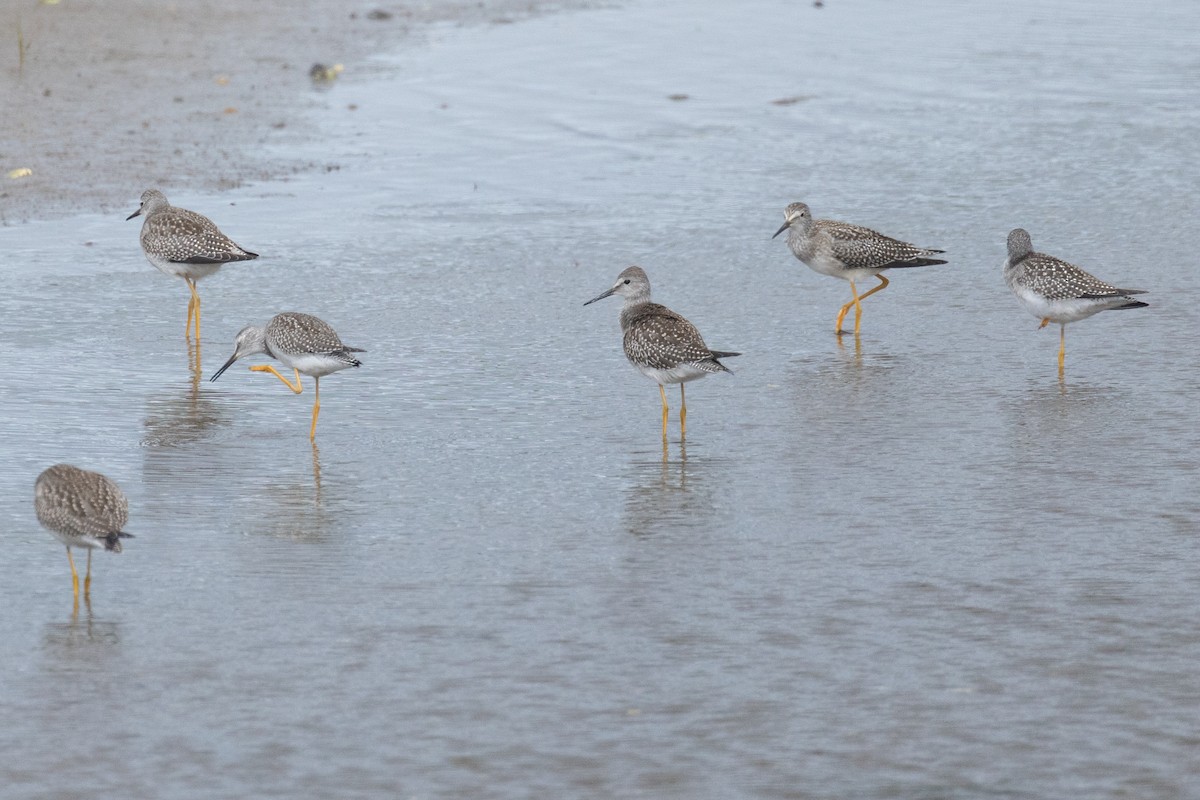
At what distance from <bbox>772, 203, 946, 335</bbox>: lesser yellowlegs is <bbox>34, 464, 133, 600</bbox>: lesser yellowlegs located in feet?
21.7

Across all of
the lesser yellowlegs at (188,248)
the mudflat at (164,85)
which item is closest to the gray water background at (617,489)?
the lesser yellowlegs at (188,248)

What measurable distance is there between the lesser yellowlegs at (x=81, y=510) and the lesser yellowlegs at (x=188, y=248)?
4.62 m

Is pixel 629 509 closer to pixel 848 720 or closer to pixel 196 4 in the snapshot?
pixel 848 720

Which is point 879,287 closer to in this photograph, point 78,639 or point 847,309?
point 847,309

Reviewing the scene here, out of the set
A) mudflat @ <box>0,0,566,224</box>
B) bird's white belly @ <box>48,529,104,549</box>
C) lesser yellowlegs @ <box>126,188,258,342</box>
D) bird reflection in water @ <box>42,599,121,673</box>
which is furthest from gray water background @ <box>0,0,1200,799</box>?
mudflat @ <box>0,0,566,224</box>

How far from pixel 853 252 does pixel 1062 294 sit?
1.92 metres

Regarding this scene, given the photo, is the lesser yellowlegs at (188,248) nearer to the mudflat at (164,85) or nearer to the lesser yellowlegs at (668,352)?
the mudflat at (164,85)

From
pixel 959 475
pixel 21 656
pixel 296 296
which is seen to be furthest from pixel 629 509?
pixel 296 296

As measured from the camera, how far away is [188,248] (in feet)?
41.7

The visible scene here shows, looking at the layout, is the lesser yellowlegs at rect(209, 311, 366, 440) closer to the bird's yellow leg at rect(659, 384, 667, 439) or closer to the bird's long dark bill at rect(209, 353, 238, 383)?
the bird's long dark bill at rect(209, 353, 238, 383)

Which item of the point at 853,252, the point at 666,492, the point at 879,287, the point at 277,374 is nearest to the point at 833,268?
the point at 853,252

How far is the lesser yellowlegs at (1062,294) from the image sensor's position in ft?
38.4

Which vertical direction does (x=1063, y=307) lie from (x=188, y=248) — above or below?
below

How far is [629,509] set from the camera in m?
9.06
